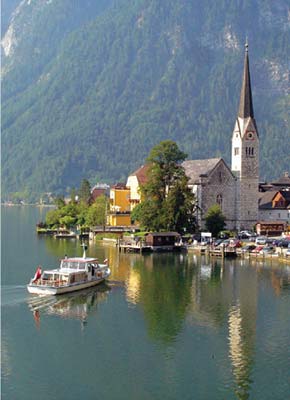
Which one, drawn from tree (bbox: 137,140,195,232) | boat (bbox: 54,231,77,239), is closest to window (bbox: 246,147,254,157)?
tree (bbox: 137,140,195,232)

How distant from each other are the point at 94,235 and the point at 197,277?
123ft

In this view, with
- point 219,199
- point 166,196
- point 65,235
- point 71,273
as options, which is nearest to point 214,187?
point 219,199

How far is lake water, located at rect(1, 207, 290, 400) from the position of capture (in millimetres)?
32906

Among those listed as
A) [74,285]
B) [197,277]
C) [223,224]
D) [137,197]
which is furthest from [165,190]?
[74,285]

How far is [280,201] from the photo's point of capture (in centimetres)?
9925

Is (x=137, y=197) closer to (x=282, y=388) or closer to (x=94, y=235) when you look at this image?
(x=94, y=235)

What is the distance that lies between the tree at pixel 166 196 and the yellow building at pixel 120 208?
12171mm

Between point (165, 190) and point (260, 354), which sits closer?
point (260, 354)

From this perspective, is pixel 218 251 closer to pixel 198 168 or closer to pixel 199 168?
pixel 199 168

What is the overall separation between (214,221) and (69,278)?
39090mm

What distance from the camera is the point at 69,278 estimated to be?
5250 centimetres

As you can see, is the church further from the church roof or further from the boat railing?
the boat railing

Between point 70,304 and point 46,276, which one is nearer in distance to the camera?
point 70,304

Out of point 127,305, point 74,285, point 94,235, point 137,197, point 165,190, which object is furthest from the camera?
point 137,197
